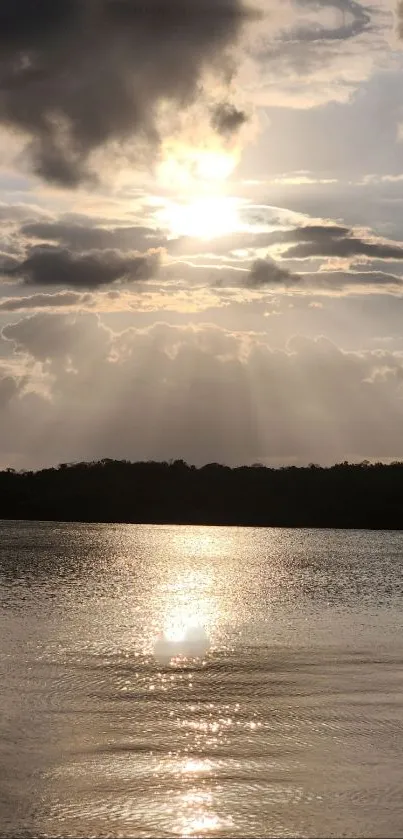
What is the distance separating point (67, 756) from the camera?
26828 millimetres

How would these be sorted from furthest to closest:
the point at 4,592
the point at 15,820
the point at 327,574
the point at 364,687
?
the point at 327,574 → the point at 4,592 → the point at 364,687 → the point at 15,820

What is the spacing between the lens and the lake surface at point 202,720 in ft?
73.4

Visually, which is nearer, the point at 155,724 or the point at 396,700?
the point at 155,724

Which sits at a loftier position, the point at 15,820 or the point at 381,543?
the point at 381,543

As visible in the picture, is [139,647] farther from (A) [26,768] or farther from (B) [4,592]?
(B) [4,592]

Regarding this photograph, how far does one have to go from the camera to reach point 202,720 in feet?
103

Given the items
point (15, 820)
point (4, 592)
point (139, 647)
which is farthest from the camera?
point (4, 592)

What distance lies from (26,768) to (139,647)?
22.2 meters

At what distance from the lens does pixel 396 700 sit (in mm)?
34094

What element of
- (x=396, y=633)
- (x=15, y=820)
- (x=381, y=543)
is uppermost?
(x=381, y=543)

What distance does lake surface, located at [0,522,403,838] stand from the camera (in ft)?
73.4

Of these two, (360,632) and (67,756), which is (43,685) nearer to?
(67,756)

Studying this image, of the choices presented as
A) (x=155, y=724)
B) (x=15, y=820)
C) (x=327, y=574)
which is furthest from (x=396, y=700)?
(x=327, y=574)

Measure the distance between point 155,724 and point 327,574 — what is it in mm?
75748
